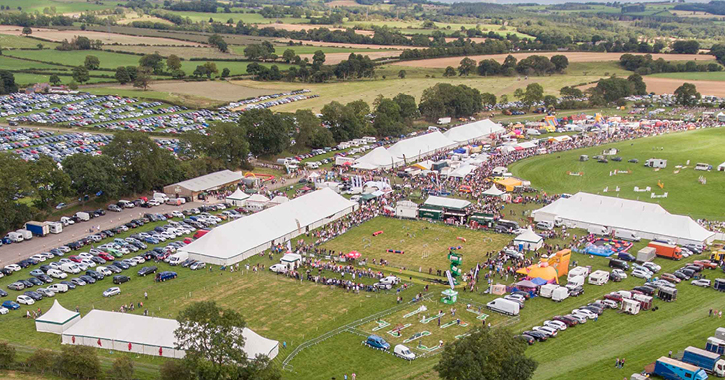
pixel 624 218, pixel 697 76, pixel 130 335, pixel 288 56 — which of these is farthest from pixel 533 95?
pixel 130 335

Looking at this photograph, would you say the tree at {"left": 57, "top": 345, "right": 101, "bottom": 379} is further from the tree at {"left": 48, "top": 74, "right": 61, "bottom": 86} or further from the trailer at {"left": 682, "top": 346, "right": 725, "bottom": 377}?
the tree at {"left": 48, "top": 74, "right": 61, "bottom": 86}

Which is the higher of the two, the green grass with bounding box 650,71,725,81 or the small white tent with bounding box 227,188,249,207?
the green grass with bounding box 650,71,725,81

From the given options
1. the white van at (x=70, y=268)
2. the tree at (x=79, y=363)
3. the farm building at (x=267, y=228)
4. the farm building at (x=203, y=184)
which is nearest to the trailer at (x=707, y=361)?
the tree at (x=79, y=363)

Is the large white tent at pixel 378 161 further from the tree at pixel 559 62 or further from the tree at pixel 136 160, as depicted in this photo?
the tree at pixel 559 62

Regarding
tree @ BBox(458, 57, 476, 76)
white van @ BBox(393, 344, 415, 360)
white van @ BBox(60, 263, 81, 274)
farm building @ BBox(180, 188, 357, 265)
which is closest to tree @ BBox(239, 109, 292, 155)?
farm building @ BBox(180, 188, 357, 265)

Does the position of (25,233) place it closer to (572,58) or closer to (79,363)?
(79,363)

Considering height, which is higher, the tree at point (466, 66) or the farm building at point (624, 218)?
the tree at point (466, 66)

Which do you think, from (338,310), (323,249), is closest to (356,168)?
(323,249)
